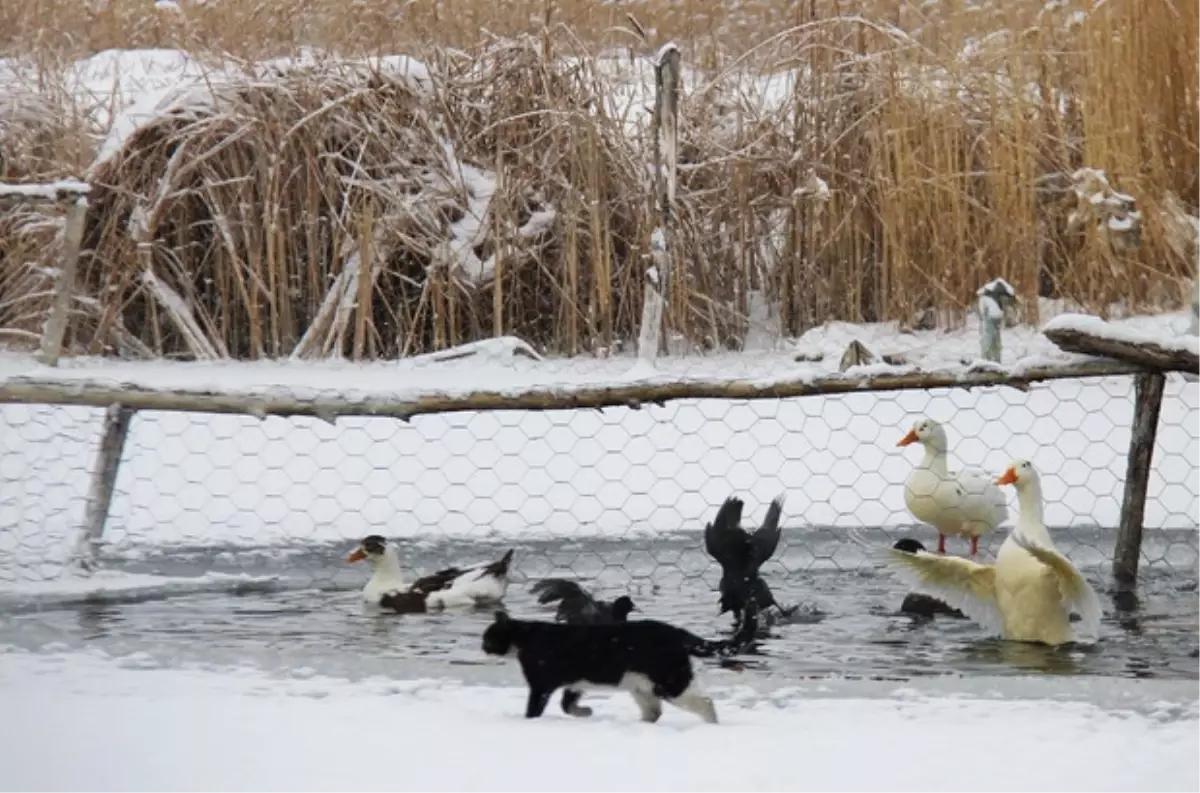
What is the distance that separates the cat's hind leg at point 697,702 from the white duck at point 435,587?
47.8 inches

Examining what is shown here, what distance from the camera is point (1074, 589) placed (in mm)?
3242

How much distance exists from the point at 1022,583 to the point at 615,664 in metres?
1.07

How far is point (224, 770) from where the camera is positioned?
2301mm

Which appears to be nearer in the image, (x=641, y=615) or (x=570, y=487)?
(x=641, y=615)

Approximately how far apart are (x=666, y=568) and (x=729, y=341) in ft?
8.98

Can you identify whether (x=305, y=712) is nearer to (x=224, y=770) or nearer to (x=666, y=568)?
(x=224, y=770)

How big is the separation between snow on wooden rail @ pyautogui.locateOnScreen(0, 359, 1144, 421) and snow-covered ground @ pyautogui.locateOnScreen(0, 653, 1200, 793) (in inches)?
40.5

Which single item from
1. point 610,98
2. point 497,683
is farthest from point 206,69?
point 497,683

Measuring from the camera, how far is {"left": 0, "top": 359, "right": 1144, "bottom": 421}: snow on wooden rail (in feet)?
12.1

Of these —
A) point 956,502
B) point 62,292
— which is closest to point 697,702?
point 956,502

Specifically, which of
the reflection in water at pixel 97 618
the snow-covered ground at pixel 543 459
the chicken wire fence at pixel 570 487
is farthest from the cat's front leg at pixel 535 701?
the chicken wire fence at pixel 570 487

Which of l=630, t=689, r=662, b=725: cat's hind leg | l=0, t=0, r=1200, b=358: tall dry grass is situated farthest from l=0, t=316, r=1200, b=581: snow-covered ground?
l=630, t=689, r=662, b=725: cat's hind leg

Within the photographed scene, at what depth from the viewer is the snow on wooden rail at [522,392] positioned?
12.1 ft

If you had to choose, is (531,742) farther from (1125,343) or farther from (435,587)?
(1125,343)
